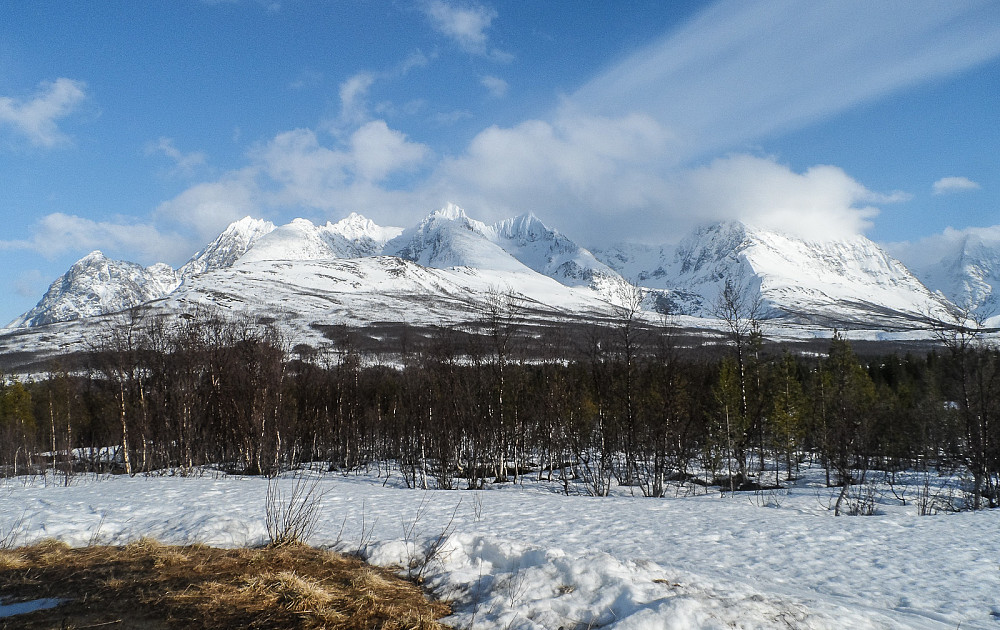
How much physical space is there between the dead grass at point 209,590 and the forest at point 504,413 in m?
16.5

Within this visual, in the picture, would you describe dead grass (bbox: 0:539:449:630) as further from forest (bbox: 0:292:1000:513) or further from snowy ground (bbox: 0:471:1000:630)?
forest (bbox: 0:292:1000:513)

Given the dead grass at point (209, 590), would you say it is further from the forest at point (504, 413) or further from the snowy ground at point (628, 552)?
the forest at point (504, 413)

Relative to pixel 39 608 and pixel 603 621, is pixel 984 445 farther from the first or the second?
pixel 39 608

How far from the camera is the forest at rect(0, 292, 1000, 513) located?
80.5 ft

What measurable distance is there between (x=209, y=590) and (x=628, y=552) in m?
6.03

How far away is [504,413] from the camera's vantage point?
36.1 m

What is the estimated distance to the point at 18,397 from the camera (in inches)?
1778

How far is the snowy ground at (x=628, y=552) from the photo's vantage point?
4816 millimetres

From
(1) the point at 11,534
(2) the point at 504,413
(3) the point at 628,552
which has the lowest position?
(2) the point at 504,413

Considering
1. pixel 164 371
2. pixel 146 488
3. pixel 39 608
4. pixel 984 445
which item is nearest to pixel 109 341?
pixel 164 371

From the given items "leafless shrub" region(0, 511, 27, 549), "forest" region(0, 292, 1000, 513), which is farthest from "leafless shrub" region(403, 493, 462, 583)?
"forest" region(0, 292, 1000, 513)

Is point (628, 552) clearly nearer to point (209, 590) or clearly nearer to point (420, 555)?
point (420, 555)

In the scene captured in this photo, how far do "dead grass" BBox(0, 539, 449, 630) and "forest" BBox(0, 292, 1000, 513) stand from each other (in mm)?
16512

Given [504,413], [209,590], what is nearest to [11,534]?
[209,590]
